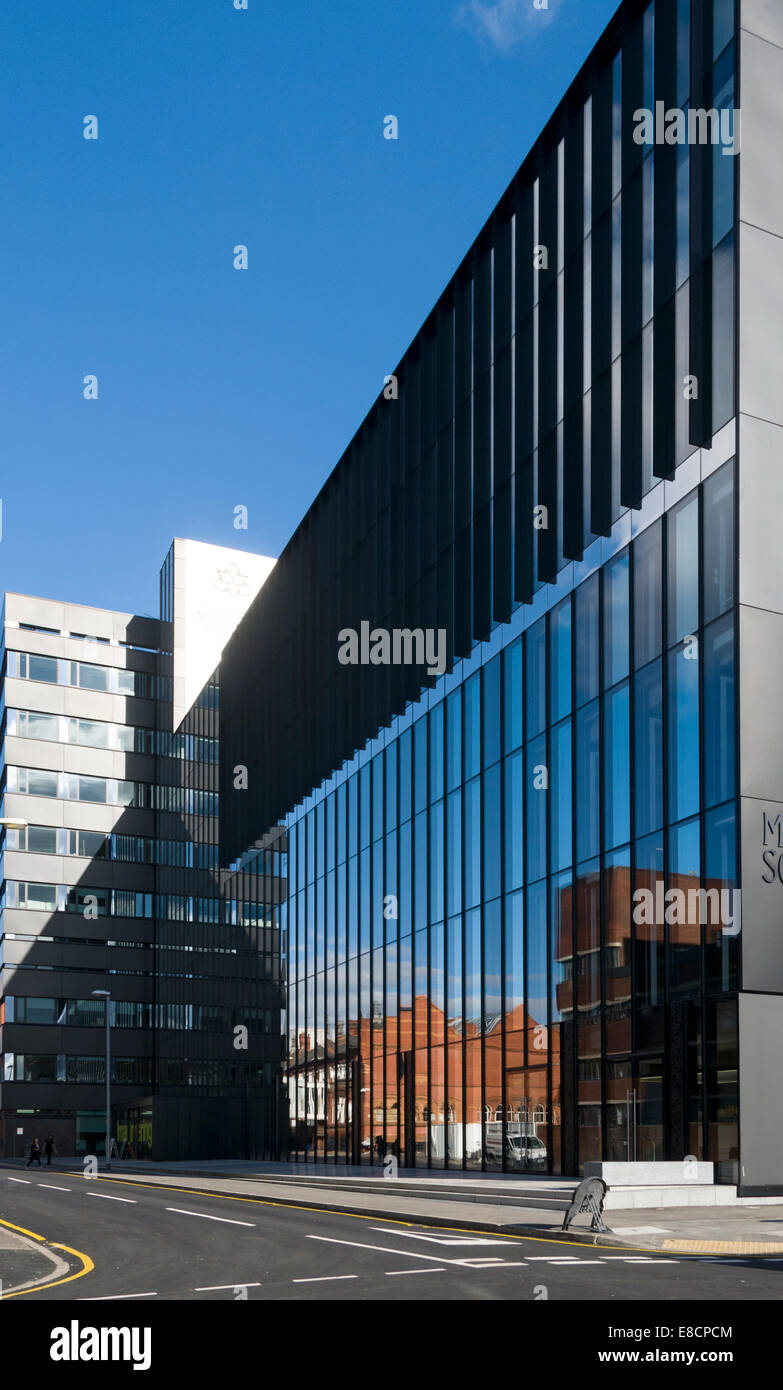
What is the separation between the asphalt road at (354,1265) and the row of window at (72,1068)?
67769 mm

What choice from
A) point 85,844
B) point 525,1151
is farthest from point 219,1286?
point 85,844

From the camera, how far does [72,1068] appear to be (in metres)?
93.1

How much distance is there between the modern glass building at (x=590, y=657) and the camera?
27766mm

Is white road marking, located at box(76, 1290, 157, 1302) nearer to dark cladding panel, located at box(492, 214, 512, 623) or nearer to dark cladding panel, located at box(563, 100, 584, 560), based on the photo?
dark cladding panel, located at box(563, 100, 584, 560)

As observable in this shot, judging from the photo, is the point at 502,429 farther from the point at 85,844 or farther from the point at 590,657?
the point at 85,844

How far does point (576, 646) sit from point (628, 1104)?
34.0ft

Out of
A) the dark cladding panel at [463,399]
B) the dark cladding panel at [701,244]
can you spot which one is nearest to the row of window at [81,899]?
the dark cladding panel at [463,399]

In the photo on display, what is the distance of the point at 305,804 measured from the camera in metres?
56.4

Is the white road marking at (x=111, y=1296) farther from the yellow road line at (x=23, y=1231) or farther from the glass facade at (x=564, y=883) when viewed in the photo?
the glass facade at (x=564, y=883)

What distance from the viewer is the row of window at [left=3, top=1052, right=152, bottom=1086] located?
301ft

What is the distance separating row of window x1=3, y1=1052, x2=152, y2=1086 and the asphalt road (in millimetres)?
67769

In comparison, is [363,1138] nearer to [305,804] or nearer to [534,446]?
[305,804]

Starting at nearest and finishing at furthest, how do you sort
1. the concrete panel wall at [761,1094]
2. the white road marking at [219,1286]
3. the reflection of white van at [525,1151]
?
the white road marking at [219,1286], the concrete panel wall at [761,1094], the reflection of white van at [525,1151]

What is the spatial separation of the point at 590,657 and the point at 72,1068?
69539 mm
